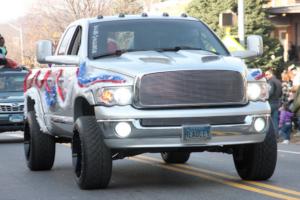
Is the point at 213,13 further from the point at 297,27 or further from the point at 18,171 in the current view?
the point at 18,171

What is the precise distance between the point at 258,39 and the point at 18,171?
4092mm

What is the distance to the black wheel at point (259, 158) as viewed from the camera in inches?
350

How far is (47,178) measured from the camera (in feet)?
34.0

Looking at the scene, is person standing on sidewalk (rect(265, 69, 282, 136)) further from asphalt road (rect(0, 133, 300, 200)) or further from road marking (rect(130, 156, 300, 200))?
road marking (rect(130, 156, 300, 200))

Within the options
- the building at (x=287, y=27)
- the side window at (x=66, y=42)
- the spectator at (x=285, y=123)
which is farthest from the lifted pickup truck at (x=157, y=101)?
the building at (x=287, y=27)

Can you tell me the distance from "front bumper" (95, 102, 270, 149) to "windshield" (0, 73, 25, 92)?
1132cm

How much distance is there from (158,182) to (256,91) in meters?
1.79

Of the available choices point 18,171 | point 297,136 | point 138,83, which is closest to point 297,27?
point 297,136

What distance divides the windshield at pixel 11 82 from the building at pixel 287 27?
50.8ft

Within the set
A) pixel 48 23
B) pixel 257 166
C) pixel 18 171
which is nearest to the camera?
pixel 257 166

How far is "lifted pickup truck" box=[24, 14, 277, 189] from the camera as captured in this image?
818 cm

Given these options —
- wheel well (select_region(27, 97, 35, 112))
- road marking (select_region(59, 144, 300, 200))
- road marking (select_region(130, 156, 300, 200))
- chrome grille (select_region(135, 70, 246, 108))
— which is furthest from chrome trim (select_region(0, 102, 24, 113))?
chrome grille (select_region(135, 70, 246, 108))

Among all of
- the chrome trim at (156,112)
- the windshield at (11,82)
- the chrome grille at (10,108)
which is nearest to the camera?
the chrome trim at (156,112)

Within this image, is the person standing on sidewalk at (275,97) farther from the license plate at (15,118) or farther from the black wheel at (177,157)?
the black wheel at (177,157)
